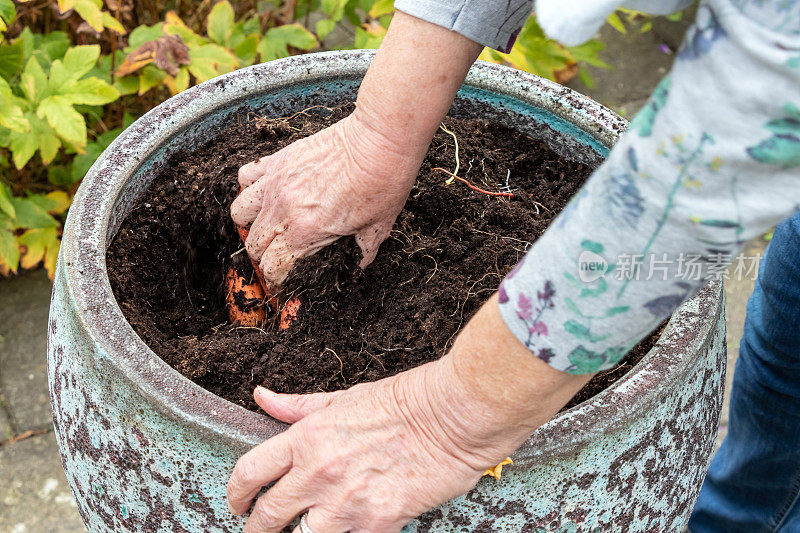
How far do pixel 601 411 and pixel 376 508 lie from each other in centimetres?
32

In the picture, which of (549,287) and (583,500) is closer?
(549,287)

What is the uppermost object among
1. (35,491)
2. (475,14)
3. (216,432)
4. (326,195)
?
(475,14)

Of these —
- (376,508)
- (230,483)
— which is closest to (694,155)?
(376,508)

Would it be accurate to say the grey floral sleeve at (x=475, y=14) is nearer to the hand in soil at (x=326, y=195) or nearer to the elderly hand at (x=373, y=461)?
the hand in soil at (x=326, y=195)

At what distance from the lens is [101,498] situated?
120cm

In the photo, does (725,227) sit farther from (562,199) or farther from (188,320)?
(188,320)

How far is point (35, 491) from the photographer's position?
2.28 metres

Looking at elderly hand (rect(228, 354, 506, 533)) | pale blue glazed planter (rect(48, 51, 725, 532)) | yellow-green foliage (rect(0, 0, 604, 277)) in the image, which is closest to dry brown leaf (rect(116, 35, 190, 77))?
yellow-green foliage (rect(0, 0, 604, 277))

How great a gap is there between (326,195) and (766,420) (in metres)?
1.24

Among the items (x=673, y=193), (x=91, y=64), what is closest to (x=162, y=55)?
(x=91, y=64)

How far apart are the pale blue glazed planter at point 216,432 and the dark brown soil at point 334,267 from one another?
0.36 feet

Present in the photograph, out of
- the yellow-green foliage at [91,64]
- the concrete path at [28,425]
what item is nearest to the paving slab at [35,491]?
the concrete path at [28,425]

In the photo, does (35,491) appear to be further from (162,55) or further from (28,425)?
(162,55)

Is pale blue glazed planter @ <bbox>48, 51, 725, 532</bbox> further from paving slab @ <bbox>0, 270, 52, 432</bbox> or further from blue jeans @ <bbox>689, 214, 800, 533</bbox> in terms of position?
paving slab @ <bbox>0, 270, 52, 432</bbox>
